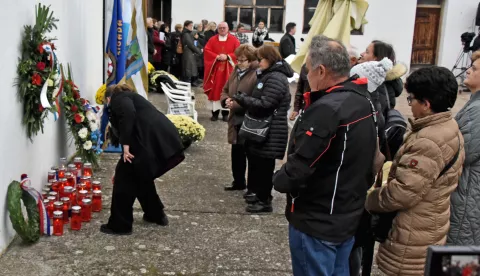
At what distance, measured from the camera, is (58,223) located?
4.52 meters

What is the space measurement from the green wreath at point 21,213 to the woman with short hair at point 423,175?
9.13 feet

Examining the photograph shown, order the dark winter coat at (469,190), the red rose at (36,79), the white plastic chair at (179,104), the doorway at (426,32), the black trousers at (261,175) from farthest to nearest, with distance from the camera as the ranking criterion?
the doorway at (426,32), the white plastic chair at (179,104), the black trousers at (261,175), the red rose at (36,79), the dark winter coat at (469,190)

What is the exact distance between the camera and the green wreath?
415cm

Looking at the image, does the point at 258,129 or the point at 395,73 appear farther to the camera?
the point at 258,129

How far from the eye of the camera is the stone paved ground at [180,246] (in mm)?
4078

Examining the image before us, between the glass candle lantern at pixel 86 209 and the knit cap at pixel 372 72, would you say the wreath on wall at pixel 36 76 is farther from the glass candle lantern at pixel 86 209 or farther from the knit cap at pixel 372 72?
the knit cap at pixel 372 72

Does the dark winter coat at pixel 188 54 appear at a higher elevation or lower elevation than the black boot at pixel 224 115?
higher

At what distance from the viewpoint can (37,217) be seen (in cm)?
443

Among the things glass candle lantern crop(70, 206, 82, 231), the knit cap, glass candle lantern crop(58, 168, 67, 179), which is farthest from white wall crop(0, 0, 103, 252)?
the knit cap

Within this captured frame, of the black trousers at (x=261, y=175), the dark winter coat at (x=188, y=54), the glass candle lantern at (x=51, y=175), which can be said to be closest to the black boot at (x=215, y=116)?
the dark winter coat at (x=188, y=54)

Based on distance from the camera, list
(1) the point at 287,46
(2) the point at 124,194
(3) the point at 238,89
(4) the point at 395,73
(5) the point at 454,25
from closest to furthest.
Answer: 1. (4) the point at 395,73
2. (2) the point at 124,194
3. (3) the point at 238,89
4. (1) the point at 287,46
5. (5) the point at 454,25

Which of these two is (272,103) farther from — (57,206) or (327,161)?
(327,161)

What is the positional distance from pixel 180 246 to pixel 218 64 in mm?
5381

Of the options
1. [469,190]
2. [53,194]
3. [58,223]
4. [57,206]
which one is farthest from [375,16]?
[469,190]
